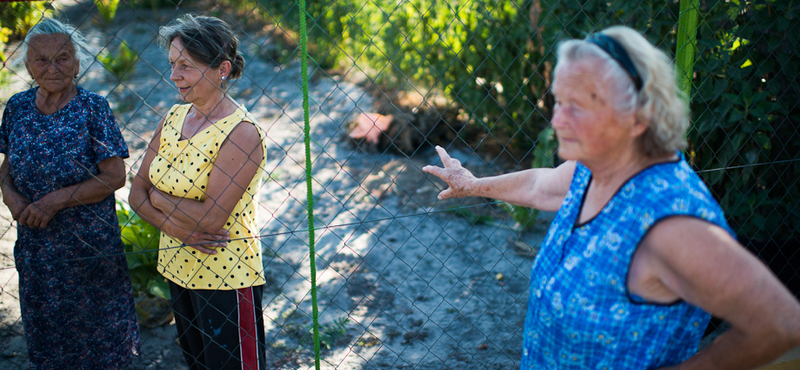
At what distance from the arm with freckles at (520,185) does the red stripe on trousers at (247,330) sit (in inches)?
32.1

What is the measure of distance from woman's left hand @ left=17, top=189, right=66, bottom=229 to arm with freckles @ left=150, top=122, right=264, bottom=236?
1.48 feet

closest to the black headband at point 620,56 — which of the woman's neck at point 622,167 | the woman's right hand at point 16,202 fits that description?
the woman's neck at point 622,167

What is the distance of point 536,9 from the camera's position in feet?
16.7

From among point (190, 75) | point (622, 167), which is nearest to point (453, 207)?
point (190, 75)

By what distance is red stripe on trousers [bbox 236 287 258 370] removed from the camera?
213cm

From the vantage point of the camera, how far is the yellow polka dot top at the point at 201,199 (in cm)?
205

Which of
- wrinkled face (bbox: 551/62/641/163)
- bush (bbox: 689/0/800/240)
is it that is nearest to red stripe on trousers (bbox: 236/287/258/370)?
wrinkled face (bbox: 551/62/641/163)

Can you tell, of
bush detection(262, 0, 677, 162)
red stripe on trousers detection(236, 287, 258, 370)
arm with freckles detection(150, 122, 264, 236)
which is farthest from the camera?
bush detection(262, 0, 677, 162)

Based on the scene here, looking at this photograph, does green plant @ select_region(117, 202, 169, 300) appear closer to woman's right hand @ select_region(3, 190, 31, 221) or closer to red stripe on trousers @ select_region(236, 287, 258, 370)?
woman's right hand @ select_region(3, 190, 31, 221)

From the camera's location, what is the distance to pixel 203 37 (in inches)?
78.7

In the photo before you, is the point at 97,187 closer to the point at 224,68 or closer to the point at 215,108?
the point at 215,108

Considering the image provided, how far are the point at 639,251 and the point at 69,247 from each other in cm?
206

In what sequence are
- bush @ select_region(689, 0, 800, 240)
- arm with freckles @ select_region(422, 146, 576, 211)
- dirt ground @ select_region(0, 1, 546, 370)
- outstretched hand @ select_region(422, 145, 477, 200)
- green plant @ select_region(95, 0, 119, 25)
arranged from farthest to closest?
green plant @ select_region(95, 0, 119, 25) < dirt ground @ select_region(0, 1, 546, 370) < bush @ select_region(689, 0, 800, 240) < outstretched hand @ select_region(422, 145, 477, 200) < arm with freckles @ select_region(422, 146, 576, 211)

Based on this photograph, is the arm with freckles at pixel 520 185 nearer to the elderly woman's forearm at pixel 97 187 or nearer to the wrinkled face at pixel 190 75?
the wrinkled face at pixel 190 75
